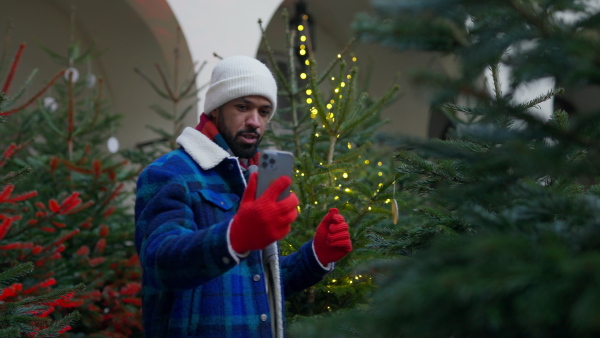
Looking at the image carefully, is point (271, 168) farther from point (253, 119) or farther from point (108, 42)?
point (108, 42)

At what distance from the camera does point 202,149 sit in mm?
1906

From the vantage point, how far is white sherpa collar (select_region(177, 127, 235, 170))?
1871 mm

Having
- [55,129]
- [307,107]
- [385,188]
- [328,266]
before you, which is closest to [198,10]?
[55,129]

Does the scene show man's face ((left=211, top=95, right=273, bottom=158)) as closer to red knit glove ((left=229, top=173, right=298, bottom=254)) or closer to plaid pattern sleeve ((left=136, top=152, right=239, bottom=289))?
plaid pattern sleeve ((left=136, top=152, right=239, bottom=289))

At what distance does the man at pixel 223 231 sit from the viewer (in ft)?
4.80

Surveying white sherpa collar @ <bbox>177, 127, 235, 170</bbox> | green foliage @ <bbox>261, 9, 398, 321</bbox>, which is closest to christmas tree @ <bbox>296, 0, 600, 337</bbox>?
white sherpa collar @ <bbox>177, 127, 235, 170</bbox>

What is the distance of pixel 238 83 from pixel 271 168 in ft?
1.77

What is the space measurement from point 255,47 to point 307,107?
2.85 meters

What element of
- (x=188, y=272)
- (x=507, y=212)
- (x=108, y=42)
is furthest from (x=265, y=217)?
(x=108, y=42)

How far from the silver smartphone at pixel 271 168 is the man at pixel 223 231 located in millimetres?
45

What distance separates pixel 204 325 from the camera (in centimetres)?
172

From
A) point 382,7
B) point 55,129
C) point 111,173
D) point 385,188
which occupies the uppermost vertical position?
point 55,129

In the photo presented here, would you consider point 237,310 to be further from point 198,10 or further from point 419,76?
point 198,10

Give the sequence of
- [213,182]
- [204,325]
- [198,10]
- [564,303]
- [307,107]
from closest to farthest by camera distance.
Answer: [564,303] < [204,325] < [213,182] < [307,107] < [198,10]
